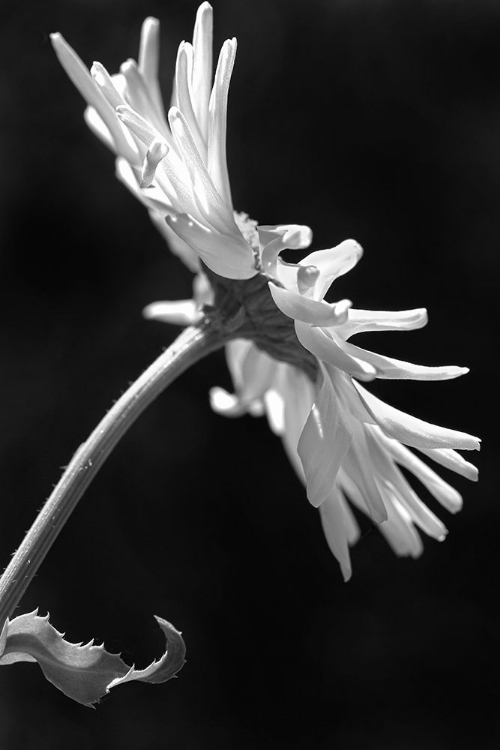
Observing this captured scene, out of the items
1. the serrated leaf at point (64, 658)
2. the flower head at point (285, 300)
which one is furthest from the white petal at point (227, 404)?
the serrated leaf at point (64, 658)

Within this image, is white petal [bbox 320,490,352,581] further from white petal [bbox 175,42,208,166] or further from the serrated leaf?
white petal [bbox 175,42,208,166]

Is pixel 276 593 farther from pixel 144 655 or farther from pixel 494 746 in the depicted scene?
pixel 494 746

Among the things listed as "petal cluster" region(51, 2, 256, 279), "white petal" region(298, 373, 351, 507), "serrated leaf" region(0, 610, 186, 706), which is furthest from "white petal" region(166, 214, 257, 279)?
"serrated leaf" region(0, 610, 186, 706)

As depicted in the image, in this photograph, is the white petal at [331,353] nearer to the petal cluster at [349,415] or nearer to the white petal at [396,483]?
the petal cluster at [349,415]

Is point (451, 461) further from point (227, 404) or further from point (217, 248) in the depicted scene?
point (227, 404)

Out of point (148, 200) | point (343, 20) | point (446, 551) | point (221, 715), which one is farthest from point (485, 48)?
point (148, 200)

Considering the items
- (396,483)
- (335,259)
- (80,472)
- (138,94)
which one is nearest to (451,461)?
(396,483)
